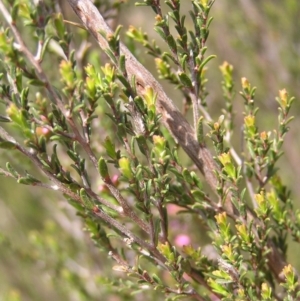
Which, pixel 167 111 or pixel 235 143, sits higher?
pixel 235 143

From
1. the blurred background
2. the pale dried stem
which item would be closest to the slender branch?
the pale dried stem

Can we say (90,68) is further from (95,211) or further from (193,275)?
(193,275)

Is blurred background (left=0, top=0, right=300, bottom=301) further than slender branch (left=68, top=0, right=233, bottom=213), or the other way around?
blurred background (left=0, top=0, right=300, bottom=301)

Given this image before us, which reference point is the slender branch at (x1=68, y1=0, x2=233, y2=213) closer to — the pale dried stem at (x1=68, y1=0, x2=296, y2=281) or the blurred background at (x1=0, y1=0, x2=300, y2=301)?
the pale dried stem at (x1=68, y1=0, x2=296, y2=281)

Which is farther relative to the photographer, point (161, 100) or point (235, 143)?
point (235, 143)

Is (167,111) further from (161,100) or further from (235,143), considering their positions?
(235,143)

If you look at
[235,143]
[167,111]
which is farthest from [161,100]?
[235,143]

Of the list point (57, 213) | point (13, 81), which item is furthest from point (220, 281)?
point (57, 213)

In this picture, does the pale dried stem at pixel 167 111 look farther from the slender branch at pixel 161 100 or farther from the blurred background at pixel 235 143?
the blurred background at pixel 235 143
